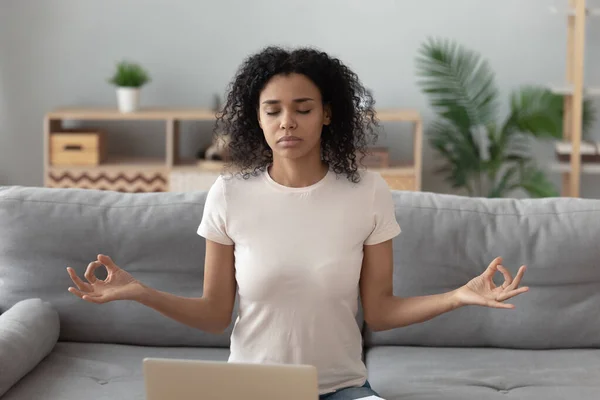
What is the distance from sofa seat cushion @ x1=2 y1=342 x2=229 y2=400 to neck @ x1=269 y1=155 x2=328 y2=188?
23.2 inches

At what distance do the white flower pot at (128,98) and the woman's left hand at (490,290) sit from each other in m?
2.93

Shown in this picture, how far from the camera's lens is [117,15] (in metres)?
4.76

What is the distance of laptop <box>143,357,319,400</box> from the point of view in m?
1.55

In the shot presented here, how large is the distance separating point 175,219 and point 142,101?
2.49 m

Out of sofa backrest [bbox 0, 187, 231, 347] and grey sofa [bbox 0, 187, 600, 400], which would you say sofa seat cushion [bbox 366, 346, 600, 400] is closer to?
grey sofa [bbox 0, 187, 600, 400]

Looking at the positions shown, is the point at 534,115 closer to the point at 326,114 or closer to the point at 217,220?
the point at 326,114

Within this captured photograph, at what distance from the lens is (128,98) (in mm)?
4512

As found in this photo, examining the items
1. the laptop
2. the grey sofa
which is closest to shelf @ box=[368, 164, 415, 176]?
the grey sofa

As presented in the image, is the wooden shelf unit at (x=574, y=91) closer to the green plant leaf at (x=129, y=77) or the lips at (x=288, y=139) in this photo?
the green plant leaf at (x=129, y=77)

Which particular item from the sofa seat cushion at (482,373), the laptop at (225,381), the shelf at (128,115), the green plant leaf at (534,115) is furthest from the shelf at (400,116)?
the laptop at (225,381)

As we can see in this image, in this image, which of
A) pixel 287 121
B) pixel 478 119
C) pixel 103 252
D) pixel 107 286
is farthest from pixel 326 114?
pixel 478 119

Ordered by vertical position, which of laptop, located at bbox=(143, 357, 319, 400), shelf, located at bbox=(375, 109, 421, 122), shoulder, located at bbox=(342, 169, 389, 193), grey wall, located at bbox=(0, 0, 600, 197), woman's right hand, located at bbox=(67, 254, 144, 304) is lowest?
laptop, located at bbox=(143, 357, 319, 400)

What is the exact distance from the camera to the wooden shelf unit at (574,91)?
431 cm

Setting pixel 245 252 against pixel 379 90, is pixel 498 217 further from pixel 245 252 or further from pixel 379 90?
pixel 379 90
